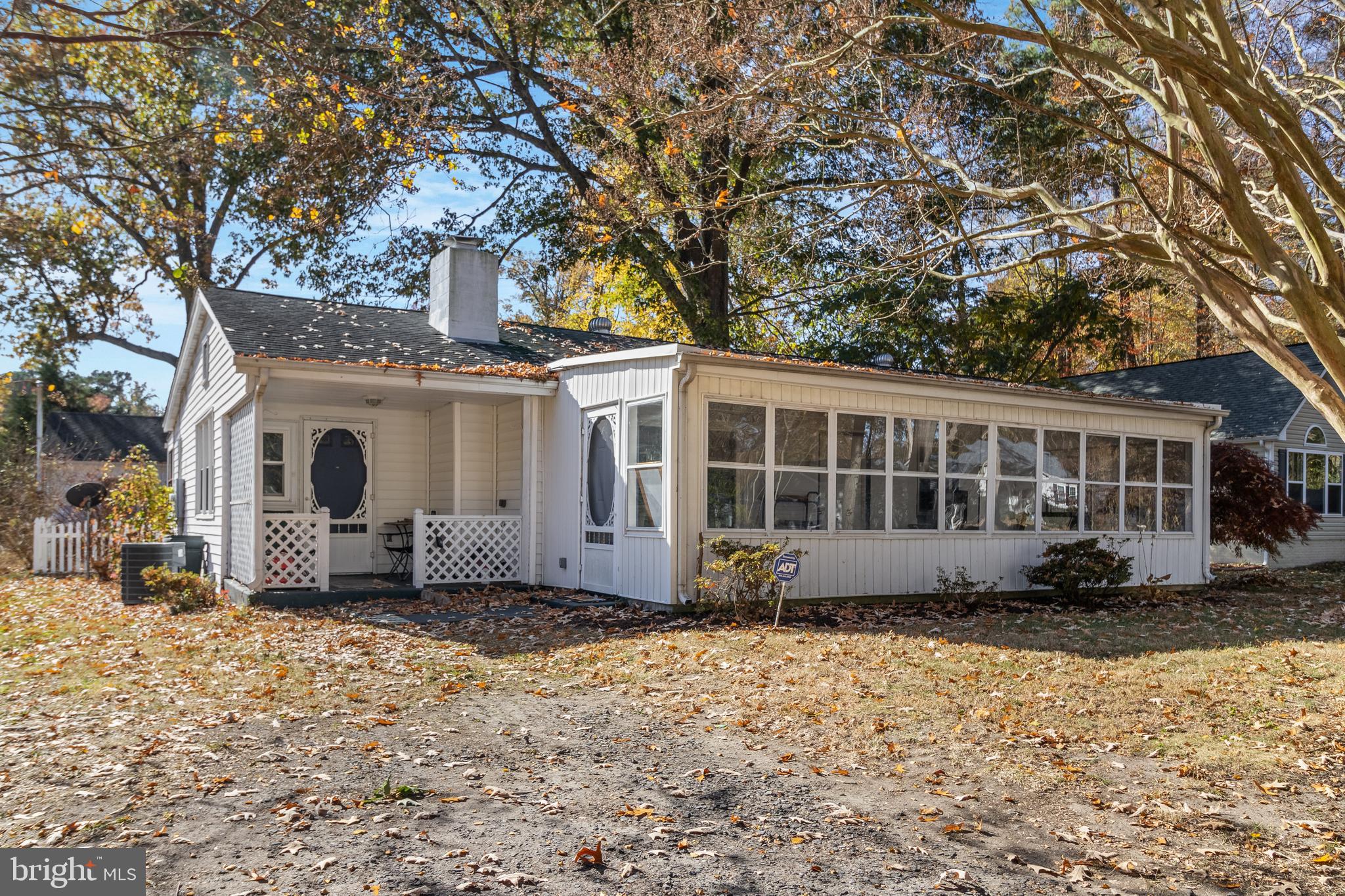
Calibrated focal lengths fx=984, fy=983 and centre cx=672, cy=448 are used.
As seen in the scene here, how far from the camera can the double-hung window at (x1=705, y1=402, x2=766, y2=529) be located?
38.0 feet

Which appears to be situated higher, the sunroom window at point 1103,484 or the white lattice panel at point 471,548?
the sunroom window at point 1103,484

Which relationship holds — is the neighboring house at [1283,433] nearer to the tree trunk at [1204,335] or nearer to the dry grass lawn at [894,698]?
the tree trunk at [1204,335]

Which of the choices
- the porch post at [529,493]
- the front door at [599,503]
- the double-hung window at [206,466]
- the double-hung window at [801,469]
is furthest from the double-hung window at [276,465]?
the double-hung window at [801,469]

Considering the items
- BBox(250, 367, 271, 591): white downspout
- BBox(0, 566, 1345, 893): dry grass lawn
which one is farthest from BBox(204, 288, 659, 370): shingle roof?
BBox(0, 566, 1345, 893): dry grass lawn

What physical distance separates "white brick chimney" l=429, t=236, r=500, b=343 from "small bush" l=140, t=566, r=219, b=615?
5.32 m

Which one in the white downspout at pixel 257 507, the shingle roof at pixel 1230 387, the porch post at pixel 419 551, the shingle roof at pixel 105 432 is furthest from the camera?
the shingle roof at pixel 105 432

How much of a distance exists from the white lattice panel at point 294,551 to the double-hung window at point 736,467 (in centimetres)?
503

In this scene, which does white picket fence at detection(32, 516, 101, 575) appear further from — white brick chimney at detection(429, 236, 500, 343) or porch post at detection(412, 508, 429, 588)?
porch post at detection(412, 508, 429, 588)

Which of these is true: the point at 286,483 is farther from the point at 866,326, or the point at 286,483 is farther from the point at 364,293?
the point at 866,326

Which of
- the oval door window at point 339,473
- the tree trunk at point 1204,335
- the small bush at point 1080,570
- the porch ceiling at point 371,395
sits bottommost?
the small bush at point 1080,570

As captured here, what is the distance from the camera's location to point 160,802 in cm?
489

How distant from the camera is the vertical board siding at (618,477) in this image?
37.2ft

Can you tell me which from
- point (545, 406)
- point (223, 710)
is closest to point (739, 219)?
point (545, 406)

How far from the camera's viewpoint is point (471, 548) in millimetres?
13508
